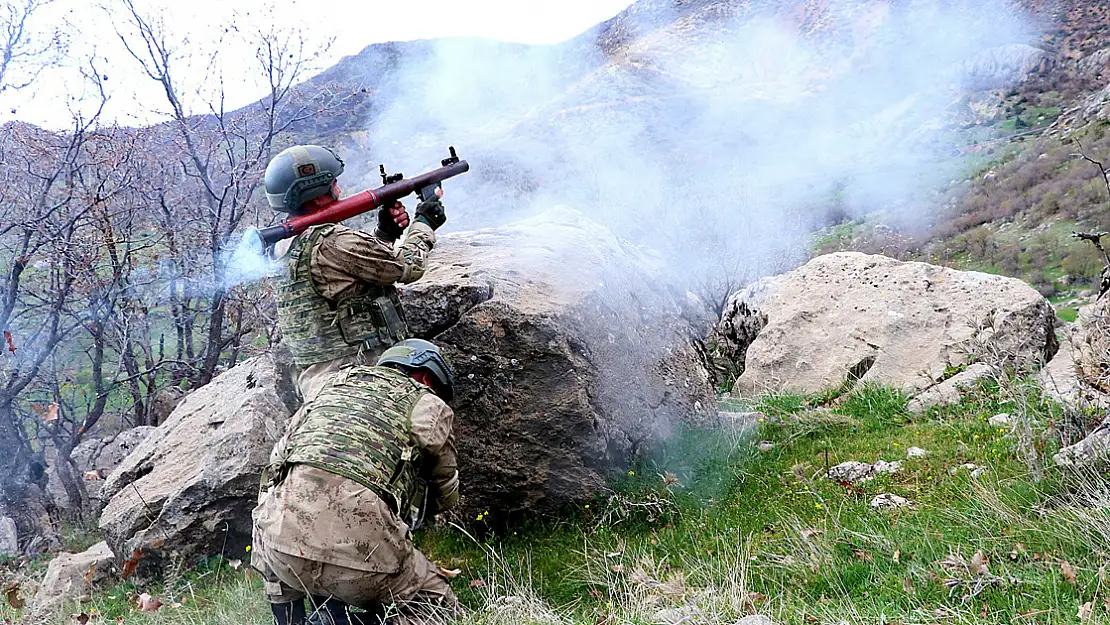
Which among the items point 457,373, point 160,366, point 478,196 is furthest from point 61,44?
point 457,373

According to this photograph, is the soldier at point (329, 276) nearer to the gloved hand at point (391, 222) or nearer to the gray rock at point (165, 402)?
the gloved hand at point (391, 222)

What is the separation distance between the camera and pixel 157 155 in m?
9.71

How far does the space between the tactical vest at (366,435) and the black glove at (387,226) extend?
1318mm

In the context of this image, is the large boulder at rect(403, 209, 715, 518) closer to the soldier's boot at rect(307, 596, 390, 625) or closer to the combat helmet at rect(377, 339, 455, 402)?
the combat helmet at rect(377, 339, 455, 402)

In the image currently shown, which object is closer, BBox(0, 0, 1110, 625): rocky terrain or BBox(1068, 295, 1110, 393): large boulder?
BBox(0, 0, 1110, 625): rocky terrain

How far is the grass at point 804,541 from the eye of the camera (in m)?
2.96

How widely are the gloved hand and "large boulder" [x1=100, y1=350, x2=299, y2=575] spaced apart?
136cm

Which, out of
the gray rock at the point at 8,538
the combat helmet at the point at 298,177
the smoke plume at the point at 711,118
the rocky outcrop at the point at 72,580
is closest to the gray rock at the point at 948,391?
the combat helmet at the point at 298,177

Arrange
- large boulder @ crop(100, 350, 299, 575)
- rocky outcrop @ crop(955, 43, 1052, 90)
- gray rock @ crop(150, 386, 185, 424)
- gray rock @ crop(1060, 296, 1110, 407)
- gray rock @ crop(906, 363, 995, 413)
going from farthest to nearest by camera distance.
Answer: rocky outcrop @ crop(955, 43, 1052, 90), gray rock @ crop(150, 386, 185, 424), gray rock @ crop(906, 363, 995, 413), large boulder @ crop(100, 350, 299, 575), gray rock @ crop(1060, 296, 1110, 407)

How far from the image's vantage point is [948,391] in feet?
18.6

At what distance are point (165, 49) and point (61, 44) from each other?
1.10 metres

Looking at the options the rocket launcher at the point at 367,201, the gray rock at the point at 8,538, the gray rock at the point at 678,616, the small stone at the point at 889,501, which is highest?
the rocket launcher at the point at 367,201

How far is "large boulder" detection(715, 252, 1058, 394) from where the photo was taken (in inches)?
248

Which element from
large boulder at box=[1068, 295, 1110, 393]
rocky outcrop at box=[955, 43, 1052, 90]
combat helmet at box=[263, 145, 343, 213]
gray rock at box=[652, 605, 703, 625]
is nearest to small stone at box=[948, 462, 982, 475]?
large boulder at box=[1068, 295, 1110, 393]
